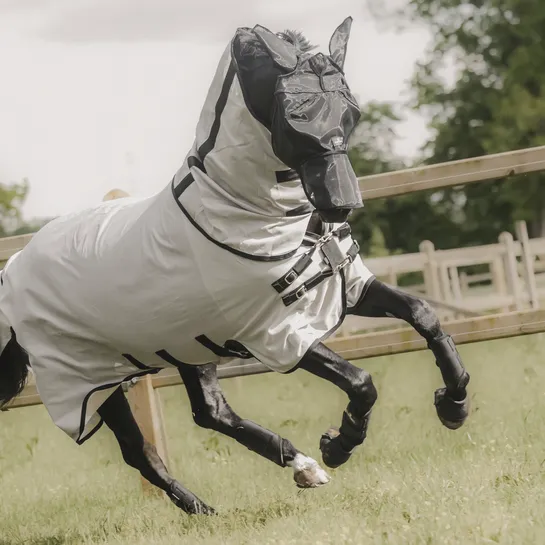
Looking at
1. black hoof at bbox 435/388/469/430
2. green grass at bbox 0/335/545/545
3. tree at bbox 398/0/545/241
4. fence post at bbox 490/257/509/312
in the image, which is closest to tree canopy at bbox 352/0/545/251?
tree at bbox 398/0/545/241

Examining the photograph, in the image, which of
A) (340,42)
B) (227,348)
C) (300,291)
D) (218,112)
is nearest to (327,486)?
(227,348)

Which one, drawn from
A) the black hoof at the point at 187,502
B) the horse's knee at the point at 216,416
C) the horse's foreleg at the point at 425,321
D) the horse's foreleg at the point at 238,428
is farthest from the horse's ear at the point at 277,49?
the black hoof at the point at 187,502

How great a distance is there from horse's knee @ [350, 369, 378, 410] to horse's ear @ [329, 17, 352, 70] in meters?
1.27

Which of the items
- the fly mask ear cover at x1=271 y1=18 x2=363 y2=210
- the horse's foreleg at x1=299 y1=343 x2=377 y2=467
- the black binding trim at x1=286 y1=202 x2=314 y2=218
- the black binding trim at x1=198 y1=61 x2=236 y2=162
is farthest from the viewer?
the horse's foreleg at x1=299 y1=343 x2=377 y2=467

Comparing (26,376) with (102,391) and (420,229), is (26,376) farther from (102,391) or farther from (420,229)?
(420,229)

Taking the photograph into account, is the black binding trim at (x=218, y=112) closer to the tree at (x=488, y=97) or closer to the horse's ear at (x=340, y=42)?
the horse's ear at (x=340, y=42)

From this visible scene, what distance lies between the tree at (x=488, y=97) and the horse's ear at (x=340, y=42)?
25952 millimetres

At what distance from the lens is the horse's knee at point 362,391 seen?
14.2 ft

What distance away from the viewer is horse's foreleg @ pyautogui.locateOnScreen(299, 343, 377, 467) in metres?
4.27

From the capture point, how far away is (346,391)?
4.33 m

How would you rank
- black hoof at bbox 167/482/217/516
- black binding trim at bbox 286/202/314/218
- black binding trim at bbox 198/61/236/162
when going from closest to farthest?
black binding trim at bbox 198/61/236/162 → black binding trim at bbox 286/202/314/218 → black hoof at bbox 167/482/217/516

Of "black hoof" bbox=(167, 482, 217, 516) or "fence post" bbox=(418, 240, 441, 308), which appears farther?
"fence post" bbox=(418, 240, 441, 308)

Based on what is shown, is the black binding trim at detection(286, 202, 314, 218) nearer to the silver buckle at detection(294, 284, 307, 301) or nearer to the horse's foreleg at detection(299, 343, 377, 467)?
the silver buckle at detection(294, 284, 307, 301)

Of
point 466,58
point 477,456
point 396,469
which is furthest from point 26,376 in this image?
point 466,58
